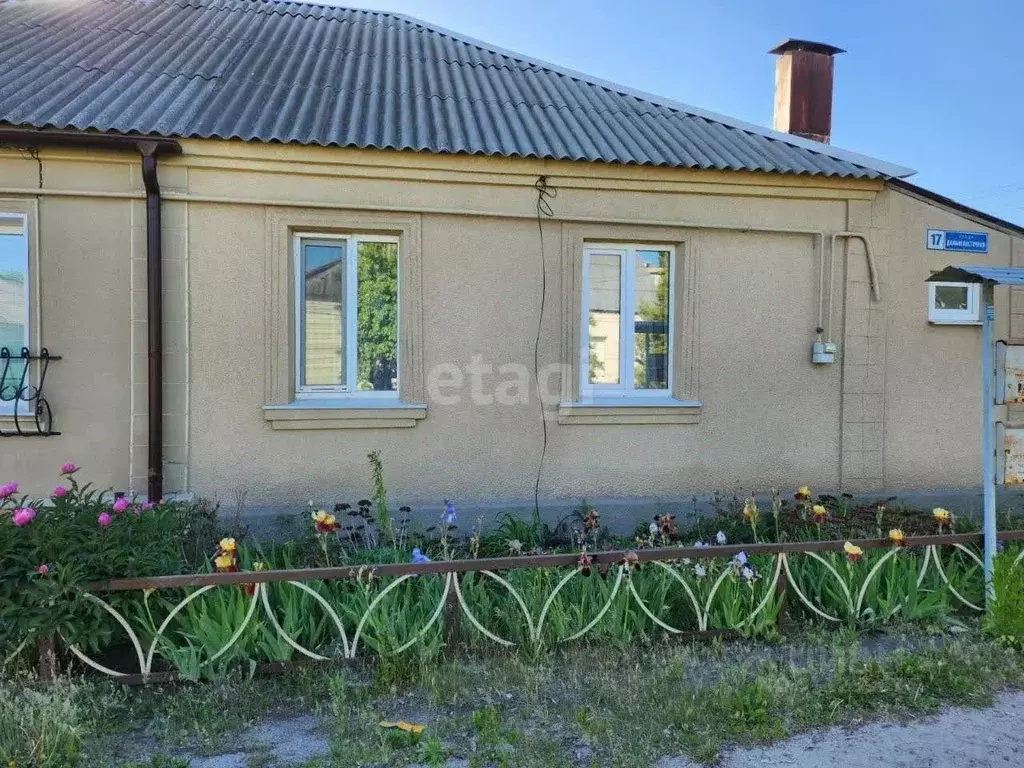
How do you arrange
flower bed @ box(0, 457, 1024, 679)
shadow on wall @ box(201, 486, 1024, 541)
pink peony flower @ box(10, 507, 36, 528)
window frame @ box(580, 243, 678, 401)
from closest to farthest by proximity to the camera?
1. pink peony flower @ box(10, 507, 36, 528)
2. flower bed @ box(0, 457, 1024, 679)
3. shadow on wall @ box(201, 486, 1024, 541)
4. window frame @ box(580, 243, 678, 401)

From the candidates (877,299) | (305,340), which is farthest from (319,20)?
(877,299)

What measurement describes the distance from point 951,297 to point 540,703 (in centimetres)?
581

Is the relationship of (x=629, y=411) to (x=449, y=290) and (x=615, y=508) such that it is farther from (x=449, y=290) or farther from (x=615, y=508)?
(x=449, y=290)

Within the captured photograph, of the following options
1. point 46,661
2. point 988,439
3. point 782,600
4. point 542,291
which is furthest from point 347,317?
point 988,439

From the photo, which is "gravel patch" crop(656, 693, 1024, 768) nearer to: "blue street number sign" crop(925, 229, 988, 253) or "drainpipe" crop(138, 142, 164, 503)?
"drainpipe" crop(138, 142, 164, 503)

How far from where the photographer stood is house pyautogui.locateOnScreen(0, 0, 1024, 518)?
555cm

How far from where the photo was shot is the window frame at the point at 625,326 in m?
6.31

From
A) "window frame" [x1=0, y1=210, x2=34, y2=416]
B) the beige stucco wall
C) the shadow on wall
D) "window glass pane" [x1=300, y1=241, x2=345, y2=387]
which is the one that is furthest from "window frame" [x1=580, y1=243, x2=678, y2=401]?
"window frame" [x1=0, y1=210, x2=34, y2=416]

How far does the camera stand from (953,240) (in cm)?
663

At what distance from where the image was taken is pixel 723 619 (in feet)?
13.5

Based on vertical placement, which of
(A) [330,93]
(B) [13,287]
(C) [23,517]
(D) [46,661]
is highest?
(A) [330,93]

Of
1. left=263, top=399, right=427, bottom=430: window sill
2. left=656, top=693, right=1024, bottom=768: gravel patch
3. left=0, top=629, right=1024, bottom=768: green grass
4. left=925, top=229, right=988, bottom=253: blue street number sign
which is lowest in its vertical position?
left=656, top=693, right=1024, bottom=768: gravel patch

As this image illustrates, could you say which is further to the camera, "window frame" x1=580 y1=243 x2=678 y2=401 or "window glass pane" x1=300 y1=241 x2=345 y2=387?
"window frame" x1=580 y1=243 x2=678 y2=401

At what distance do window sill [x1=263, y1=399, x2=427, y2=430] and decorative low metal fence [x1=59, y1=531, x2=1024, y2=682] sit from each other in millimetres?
1927
